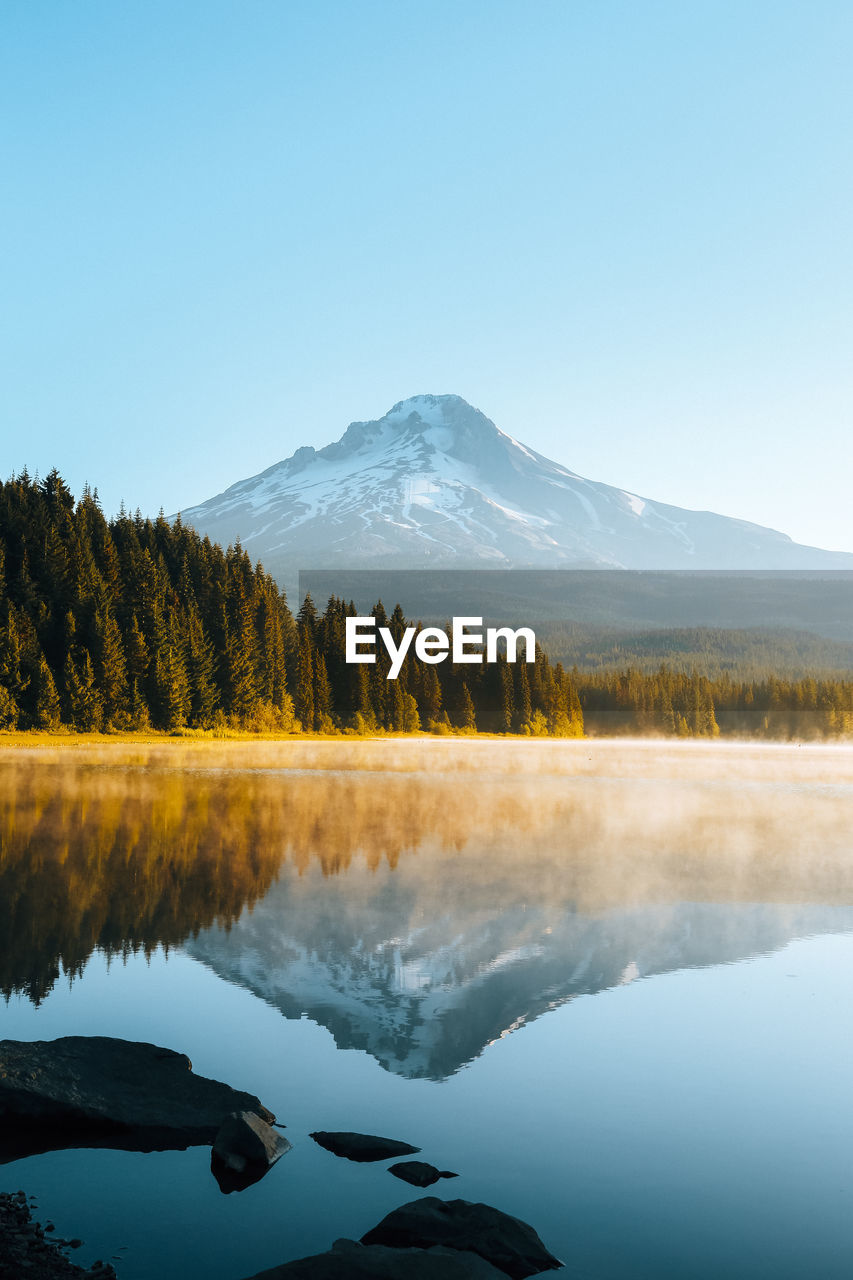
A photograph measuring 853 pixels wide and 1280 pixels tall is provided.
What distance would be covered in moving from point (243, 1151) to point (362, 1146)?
1.03m

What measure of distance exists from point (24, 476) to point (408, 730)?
47.6 metres

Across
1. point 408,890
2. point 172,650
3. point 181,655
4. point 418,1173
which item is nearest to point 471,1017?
point 418,1173

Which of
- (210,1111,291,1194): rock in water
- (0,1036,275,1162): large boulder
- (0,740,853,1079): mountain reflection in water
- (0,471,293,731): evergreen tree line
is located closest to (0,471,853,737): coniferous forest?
(0,471,293,731): evergreen tree line

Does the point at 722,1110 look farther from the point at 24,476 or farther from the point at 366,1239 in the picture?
the point at 24,476

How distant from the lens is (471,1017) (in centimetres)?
1340

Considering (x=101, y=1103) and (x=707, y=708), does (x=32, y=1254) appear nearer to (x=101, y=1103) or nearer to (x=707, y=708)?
(x=101, y=1103)

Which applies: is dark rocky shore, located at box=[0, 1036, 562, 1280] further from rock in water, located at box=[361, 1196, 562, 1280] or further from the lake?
the lake

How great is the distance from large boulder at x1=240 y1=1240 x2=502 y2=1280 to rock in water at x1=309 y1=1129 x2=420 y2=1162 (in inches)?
77.9

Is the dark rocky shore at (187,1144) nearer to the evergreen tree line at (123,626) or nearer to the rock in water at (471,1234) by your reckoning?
the rock in water at (471,1234)

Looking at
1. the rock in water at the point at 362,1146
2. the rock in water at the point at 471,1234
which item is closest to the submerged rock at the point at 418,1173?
the rock in water at the point at 362,1146

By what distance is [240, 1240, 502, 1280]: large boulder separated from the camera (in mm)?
6719

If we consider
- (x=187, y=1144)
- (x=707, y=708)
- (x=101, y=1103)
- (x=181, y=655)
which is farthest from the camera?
(x=707, y=708)

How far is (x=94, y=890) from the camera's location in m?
20.3

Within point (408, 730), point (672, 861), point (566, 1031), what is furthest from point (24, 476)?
point (566, 1031)
